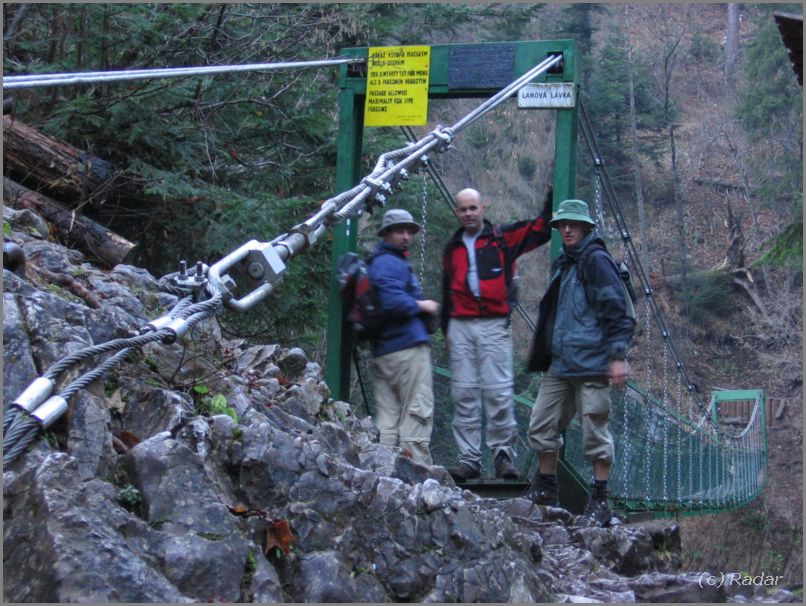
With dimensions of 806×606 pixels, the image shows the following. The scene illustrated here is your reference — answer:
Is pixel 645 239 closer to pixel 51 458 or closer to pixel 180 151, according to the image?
pixel 180 151

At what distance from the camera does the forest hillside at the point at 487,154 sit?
4.95 meters

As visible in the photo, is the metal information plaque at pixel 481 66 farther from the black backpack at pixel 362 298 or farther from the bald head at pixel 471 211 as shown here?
the black backpack at pixel 362 298

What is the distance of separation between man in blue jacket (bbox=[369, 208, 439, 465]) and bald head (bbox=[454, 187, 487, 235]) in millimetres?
182

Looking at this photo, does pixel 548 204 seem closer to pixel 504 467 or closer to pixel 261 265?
pixel 504 467

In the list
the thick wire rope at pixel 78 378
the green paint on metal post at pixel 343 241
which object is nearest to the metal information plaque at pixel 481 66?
the green paint on metal post at pixel 343 241

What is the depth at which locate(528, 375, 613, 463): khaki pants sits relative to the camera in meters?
3.66

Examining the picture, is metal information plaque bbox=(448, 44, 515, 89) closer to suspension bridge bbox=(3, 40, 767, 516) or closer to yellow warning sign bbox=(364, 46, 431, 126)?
suspension bridge bbox=(3, 40, 767, 516)

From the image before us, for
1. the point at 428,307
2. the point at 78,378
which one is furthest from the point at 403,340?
the point at 78,378

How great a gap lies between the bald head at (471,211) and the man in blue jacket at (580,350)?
26 centimetres

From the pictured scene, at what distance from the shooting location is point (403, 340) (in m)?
3.60

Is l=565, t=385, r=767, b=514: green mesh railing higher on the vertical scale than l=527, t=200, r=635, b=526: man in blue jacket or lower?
lower

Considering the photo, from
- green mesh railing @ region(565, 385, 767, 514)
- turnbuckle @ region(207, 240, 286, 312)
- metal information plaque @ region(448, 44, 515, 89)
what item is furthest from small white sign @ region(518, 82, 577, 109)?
turnbuckle @ region(207, 240, 286, 312)

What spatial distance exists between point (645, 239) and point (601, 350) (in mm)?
19307

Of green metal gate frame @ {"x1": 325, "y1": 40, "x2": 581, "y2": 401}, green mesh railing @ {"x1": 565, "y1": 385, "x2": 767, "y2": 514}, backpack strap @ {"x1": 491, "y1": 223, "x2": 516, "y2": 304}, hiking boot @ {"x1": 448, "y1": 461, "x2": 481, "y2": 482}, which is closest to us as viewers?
backpack strap @ {"x1": 491, "y1": 223, "x2": 516, "y2": 304}
